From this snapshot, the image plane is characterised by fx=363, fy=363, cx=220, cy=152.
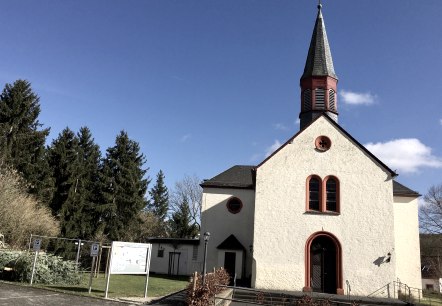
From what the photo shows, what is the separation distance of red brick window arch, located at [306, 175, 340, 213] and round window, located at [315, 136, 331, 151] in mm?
1851

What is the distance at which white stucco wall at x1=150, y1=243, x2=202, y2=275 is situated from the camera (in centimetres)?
3156

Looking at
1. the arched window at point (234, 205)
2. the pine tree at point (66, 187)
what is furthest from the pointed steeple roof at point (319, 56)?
the pine tree at point (66, 187)

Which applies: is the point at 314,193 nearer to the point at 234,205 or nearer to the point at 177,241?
the point at 234,205

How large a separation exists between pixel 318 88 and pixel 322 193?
809 cm

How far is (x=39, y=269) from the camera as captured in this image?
→ 17.2 metres

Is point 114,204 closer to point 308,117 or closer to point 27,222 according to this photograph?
point 27,222

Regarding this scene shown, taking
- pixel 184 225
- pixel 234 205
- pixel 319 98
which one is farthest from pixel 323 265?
pixel 184 225

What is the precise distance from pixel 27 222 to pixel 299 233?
1753cm

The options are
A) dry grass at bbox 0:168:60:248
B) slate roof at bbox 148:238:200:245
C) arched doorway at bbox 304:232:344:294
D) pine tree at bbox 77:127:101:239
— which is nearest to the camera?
arched doorway at bbox 304:232:344:294

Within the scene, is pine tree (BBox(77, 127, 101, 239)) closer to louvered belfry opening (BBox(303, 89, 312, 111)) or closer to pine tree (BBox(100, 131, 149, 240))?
pine tree (BBox(100, 131, 149, 240))

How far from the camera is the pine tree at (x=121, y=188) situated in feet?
127

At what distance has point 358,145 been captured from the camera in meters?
22.7

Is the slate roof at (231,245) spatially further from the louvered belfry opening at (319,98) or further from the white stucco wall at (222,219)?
the louvered belfry opening at (319,98)

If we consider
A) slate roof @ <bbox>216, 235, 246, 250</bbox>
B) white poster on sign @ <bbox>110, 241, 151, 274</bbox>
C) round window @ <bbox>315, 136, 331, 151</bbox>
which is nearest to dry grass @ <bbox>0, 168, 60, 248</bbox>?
white poster on sign @ <bbox>110, 241, 151, 274</bbox>
